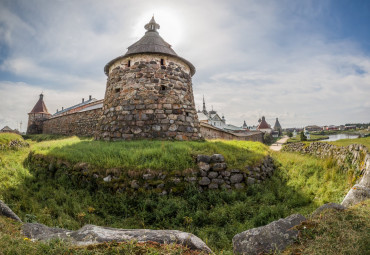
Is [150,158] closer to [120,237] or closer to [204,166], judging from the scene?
[204,166]

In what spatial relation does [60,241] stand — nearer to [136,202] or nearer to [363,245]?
[363,245]

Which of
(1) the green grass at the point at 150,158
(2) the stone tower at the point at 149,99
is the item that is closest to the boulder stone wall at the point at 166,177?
(1) the green grass at the point at 150,158

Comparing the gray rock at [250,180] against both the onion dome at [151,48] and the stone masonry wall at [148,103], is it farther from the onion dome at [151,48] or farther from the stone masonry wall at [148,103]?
the onion dome at [151,48]

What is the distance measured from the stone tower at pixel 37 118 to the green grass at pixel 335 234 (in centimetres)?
3881

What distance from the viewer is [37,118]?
32562 mm

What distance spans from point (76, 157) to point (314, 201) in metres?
7.25

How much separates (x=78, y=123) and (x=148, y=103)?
11.5m

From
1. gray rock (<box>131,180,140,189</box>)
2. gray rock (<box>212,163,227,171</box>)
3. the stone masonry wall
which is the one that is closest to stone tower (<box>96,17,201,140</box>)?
the stone masonry wall

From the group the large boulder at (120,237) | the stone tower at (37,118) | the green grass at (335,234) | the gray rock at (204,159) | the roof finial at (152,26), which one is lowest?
the green grass at (335,234)

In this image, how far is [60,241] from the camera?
171 centimetres

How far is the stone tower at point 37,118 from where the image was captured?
32.0 m

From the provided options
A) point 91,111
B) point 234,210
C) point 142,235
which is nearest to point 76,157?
point 234,210

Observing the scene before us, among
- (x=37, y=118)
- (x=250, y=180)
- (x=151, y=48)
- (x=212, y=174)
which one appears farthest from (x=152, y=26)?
(x=37, y=118)

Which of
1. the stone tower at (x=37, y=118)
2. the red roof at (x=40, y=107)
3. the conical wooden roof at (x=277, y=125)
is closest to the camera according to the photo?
the stone tower at (x=37, y=118)
